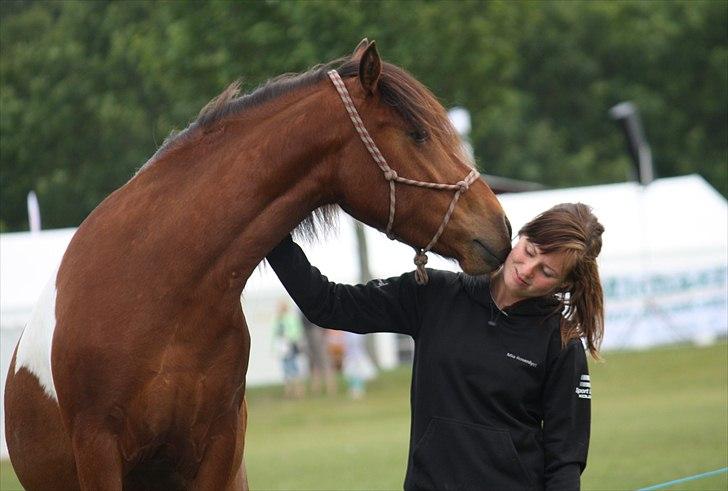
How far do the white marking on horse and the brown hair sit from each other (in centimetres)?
163

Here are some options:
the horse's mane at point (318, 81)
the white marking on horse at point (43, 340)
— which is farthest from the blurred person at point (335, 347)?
the horse's mane at point (318, 81)

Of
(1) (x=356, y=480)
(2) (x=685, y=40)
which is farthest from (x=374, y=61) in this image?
(2) (x=685, y=40)

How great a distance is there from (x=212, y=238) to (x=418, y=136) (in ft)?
2.44

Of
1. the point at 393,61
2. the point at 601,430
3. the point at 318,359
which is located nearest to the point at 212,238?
the point at 601,430

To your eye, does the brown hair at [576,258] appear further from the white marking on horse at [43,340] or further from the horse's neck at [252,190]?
the white marking on horse at [43,340]

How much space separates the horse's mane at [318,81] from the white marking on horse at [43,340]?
0.58 meters

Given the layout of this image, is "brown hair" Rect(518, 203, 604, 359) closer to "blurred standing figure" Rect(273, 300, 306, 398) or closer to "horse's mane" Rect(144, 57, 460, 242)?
"horse's mane" Rect(144, 57, 460, 242)

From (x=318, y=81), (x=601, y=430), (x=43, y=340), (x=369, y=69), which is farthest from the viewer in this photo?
(x=601, y=430)

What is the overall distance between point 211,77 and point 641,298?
381 inches

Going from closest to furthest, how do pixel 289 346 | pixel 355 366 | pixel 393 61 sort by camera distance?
1. pixel 393 61
2. pixel 355 366
3. pixel 289 346

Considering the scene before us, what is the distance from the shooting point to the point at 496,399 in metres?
3.89

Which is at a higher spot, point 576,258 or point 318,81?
point 318,81

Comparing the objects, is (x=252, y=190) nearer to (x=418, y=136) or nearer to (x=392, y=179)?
(x=392, y=179)

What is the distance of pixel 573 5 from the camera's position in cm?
4653
